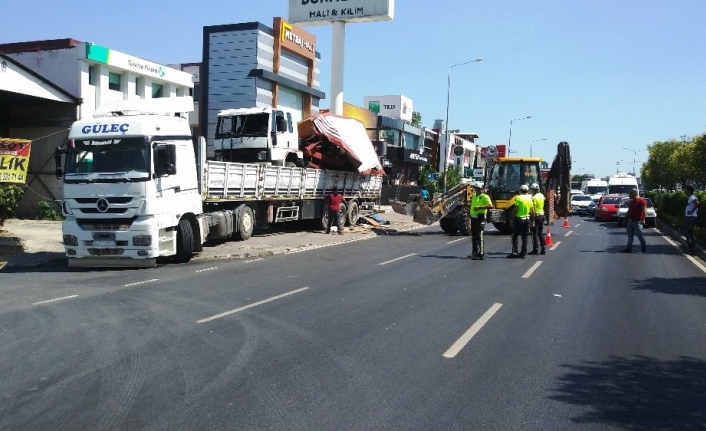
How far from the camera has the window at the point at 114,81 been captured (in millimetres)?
26044

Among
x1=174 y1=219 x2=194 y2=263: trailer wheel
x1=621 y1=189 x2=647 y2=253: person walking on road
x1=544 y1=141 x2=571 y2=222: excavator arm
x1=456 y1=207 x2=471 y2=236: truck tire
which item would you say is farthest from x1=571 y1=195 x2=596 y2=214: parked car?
x1=174 y1=219 x2=194 y2=263: trailer wheel

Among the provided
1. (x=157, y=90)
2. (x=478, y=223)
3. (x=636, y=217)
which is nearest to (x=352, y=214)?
(x=157, y=90)

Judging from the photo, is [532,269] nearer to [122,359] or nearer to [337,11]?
[122,359]

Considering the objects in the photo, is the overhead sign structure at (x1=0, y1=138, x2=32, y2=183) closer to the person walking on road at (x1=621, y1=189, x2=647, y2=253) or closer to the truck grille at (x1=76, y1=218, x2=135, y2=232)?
the truck grille at (x1=76, y1=218, x2=135, y2=232)

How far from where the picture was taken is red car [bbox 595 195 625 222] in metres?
35.7

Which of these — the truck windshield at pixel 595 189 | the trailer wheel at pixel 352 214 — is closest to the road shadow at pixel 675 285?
the trailer wheel at pixel 352 214

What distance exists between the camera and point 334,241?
21.6 m

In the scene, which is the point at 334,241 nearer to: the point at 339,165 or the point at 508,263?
the point at 339,165

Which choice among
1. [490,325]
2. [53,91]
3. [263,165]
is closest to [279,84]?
[53,91]

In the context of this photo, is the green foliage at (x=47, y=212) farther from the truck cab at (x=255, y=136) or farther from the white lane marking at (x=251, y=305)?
the white lane marking at (x=251, y=305)

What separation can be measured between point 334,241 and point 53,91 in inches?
439

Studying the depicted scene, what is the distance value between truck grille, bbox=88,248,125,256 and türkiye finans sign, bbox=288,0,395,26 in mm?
24067

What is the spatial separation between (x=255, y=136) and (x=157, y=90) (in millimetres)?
9938

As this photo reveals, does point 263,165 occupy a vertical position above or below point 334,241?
above
